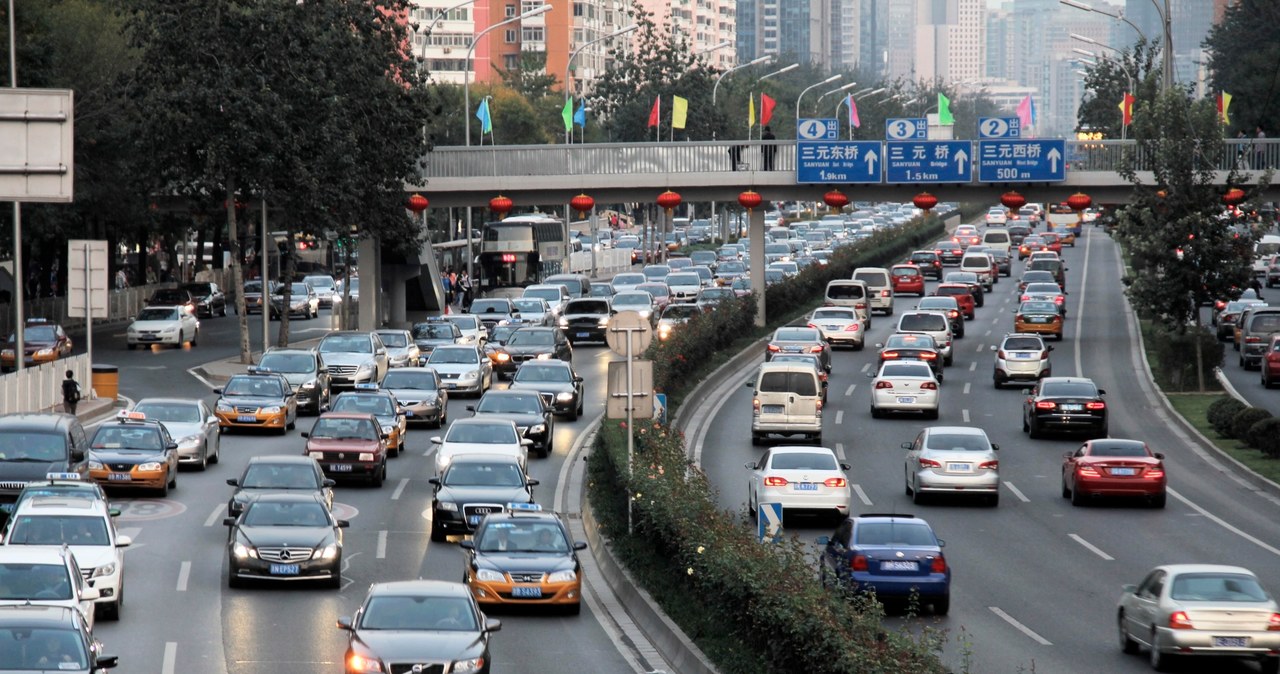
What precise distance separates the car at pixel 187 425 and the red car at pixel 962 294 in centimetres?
3967

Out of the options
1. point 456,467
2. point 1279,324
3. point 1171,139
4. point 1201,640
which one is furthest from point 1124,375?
point 1201,640

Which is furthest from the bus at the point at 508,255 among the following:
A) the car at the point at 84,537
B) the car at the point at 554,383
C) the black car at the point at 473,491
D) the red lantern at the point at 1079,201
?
the car at the point at 84,537

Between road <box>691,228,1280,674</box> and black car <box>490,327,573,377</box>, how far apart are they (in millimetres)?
4974

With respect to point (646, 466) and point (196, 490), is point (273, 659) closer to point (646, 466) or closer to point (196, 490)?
point (646, 466)

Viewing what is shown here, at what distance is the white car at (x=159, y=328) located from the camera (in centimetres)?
6300

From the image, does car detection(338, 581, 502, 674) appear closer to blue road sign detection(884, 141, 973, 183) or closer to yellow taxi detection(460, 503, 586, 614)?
yellow taxi detection(460, 503, 586, 614)

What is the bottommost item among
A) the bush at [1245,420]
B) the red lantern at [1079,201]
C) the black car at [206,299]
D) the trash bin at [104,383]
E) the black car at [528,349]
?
the bush at [1245,420]

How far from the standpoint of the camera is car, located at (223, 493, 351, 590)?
82.0 ft

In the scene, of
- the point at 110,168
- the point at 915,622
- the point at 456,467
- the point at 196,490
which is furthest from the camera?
the point at 110,168

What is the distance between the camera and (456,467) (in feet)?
98.4

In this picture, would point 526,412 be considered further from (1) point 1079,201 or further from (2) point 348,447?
(1) point 1079,201

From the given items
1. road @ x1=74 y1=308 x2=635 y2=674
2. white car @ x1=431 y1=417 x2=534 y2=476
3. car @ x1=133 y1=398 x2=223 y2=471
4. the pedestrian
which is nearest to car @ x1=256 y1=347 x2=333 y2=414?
road @ x1=74 y1=308 x2=635 y2=674

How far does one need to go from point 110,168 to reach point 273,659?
47.6m

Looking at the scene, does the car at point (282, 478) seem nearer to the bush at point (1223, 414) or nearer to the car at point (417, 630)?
the car at point (417, 630)
